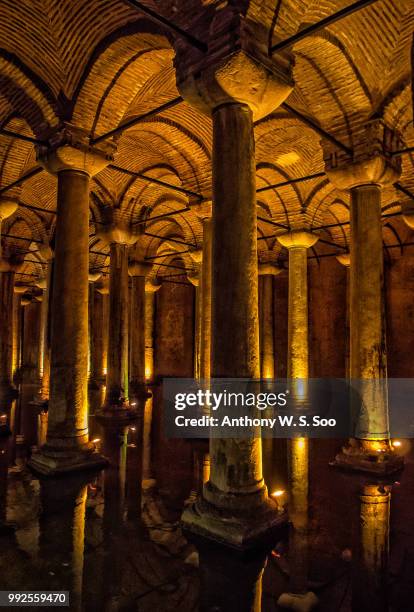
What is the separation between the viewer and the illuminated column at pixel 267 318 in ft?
53.6

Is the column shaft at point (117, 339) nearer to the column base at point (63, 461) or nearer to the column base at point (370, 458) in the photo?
the column base at point (63, 461)

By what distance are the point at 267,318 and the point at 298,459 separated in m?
9.54

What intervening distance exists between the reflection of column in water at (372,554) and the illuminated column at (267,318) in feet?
34.6

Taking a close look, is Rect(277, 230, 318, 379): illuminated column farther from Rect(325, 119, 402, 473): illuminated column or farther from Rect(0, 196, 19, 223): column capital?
Rect(0, 196, 19, 223): column capital

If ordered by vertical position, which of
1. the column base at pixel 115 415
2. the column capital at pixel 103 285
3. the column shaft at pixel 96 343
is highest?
the column capital at pixel 103 285

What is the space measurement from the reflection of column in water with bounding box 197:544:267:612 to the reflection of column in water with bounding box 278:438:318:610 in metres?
0.24

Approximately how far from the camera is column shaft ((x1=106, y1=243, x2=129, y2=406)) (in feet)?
35.9

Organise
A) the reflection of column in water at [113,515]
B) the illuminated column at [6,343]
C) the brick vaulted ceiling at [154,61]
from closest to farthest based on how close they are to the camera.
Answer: the reflection of column in water at [113,515], the brick vaulted ceiling at [154,61], the illuminated column at [6,343]

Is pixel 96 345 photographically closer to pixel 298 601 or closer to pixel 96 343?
pixel 96 343

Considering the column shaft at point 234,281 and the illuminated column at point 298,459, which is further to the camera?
the column shaft at point 234,281

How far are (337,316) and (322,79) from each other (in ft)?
40.9

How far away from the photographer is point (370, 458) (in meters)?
6.49

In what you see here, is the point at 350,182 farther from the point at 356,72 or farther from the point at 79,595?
the point at 79,595

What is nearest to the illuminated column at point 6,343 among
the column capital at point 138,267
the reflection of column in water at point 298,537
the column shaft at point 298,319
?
the column capital at point 138,267
